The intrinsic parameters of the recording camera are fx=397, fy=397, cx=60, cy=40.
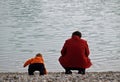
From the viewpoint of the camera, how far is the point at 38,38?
38875 mm

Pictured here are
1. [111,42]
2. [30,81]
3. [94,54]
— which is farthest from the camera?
[111,42]

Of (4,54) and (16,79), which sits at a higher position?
(16,79)

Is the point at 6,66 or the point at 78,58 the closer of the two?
the point at 78,58

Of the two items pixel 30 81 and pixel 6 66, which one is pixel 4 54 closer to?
pixel 6 66

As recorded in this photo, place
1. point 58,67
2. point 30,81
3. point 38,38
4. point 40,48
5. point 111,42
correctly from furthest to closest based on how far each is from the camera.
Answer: point 38,38, point 111,42, point 40,48, point 58,67, point 30,81

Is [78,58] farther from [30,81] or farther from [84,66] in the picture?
[30,81]

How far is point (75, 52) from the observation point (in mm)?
14695

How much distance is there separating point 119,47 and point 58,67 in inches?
379

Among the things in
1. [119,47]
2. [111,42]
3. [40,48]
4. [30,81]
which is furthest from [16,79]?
[111,42]

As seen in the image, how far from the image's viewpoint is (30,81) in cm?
1266

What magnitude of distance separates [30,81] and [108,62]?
1424cm

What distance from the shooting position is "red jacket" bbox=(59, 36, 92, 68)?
47.9 feet

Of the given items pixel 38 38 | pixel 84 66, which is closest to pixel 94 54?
pixel 38 38

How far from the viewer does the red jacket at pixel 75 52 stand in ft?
47.9
